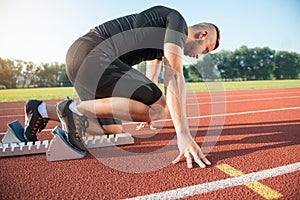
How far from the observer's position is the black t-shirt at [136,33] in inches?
92.5

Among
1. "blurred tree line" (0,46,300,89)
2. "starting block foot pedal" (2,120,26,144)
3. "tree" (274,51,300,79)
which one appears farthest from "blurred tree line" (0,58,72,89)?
"tree" (274,51,300,79)

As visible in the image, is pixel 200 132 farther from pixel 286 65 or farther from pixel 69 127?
pixel 286 65

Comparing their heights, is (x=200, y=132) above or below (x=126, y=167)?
below

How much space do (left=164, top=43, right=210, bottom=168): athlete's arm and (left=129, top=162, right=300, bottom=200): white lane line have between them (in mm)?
309

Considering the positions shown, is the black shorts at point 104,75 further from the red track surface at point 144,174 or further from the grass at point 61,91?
the grass at point 61,91

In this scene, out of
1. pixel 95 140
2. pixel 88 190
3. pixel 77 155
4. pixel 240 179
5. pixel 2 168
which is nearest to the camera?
pixel 88 190

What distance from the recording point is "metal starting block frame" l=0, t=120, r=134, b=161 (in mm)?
2266

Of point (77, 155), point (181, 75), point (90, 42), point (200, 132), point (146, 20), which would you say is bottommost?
point (200, 132)

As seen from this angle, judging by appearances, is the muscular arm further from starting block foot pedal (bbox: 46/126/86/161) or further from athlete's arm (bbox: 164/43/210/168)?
starting block foot pedal (bbox: 46/126/86/161)

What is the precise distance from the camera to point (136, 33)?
2.39 m

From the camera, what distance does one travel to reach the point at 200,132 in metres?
3.47

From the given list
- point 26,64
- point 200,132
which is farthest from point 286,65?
point 200,132

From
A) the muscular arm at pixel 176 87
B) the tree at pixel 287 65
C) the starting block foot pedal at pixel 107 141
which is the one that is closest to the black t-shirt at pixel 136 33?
the muscular arm at pixel 176 87

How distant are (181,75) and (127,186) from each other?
1066 mm
